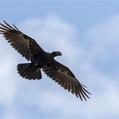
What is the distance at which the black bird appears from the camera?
72.9ft

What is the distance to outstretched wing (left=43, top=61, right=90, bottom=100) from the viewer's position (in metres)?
23.2

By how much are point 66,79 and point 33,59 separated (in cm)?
195

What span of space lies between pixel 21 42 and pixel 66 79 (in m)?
2.04

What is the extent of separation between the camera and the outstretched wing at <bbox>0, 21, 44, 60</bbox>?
22484mm

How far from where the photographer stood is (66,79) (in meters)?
23.8

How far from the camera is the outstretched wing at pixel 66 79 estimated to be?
23156 millimetres

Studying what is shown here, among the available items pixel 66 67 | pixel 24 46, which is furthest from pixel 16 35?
pixel 66 67

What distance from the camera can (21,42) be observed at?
74.7ft

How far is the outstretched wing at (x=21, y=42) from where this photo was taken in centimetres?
2248

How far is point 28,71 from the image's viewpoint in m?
22.4

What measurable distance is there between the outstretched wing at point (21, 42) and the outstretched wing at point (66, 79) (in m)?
0.81

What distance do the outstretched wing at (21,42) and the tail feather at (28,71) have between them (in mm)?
252

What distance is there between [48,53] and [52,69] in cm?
84

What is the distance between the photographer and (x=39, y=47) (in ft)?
73.7
